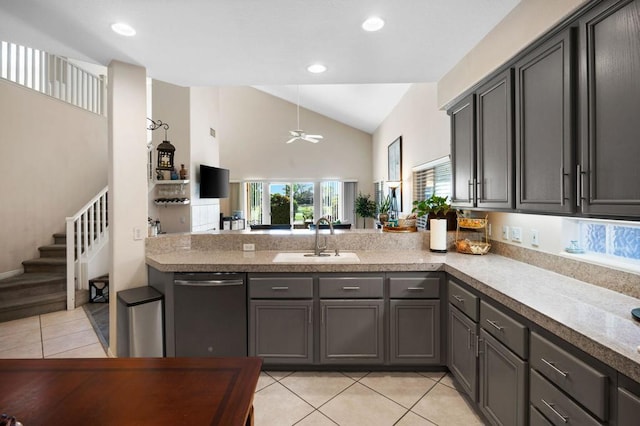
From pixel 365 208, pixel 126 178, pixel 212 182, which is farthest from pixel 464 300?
pixel 365 208

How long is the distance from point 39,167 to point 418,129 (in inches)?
231

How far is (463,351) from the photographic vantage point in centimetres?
211

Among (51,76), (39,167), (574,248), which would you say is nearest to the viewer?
(574,248)

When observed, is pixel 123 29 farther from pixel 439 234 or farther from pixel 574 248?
pixel 574 248

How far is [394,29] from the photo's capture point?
2191 millimetres

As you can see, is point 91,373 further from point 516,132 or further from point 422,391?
point 516,132

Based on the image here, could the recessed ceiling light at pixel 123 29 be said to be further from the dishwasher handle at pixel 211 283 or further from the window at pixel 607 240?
the window at pixel 607 240

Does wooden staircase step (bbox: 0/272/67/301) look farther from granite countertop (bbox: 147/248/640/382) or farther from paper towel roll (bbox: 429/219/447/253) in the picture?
paper towel roll (bbox: 429/219/447/253)

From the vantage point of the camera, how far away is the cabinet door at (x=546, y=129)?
1524 millimetres

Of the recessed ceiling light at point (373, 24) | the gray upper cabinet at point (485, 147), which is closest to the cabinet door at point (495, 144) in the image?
the gray upper cabinet at point (485, 147)

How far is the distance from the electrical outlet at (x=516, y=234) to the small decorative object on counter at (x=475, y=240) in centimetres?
23

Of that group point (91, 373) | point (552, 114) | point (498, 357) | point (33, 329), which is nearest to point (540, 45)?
point (552, 114)

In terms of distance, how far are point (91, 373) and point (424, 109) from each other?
4.64m

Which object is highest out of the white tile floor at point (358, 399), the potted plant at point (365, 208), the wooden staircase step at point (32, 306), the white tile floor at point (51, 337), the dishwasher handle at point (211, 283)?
the potted plant at point (365, 208)
